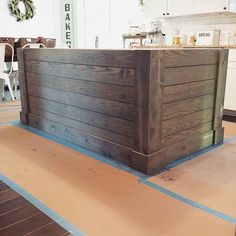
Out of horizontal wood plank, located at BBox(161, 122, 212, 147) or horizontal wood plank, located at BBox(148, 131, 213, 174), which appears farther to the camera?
horizontal wood plank, located at BBox(161, 122, 212, 147)

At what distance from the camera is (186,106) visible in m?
2.40

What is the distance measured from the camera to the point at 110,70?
7.45 feet

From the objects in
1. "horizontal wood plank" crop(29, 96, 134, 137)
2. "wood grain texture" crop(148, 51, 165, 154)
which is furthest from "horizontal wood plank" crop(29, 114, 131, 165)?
"wood grain texture" crop(148, 51, 165, 154)

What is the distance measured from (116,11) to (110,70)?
5245mm

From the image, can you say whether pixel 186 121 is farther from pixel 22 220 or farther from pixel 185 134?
pixel 22 220

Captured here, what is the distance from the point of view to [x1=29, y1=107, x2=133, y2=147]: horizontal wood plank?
2304mm

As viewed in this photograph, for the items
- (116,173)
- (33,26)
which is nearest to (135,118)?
(116,173)

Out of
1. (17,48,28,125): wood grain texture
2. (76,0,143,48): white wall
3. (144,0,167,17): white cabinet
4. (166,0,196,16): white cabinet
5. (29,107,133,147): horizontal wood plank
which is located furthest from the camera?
(76,0,143,48): white wall

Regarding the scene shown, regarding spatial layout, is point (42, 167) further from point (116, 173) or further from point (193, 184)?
point (193, 184)

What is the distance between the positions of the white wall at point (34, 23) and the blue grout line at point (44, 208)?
5080 mm

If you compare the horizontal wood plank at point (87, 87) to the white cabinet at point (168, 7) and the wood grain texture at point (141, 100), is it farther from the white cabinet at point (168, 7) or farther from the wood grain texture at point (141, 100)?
the white cabinet at point (168, 7)

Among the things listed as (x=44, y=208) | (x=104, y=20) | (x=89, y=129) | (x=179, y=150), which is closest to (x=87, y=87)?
(x=89, y=129)

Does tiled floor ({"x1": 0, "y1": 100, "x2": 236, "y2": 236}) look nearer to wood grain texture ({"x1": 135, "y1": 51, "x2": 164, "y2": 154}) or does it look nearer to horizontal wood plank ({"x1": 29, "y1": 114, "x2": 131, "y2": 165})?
horizontal wood plank ({"x1": 29, "y1": 114, "x2": 131, "y2": 165})

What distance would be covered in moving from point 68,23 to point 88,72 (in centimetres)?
523
